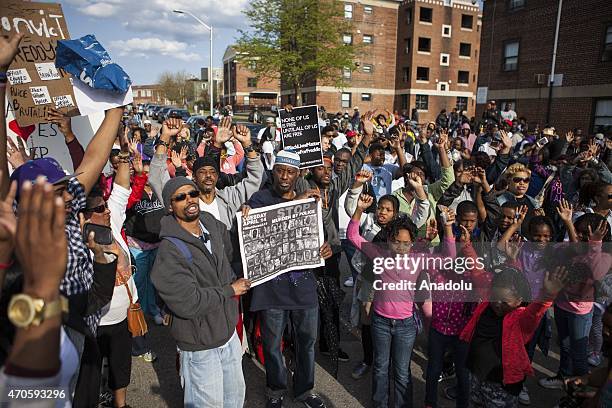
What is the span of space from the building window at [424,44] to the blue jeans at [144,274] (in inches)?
1706

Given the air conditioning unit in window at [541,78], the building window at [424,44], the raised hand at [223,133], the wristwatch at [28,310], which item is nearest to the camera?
the wristwatch at [28,310]

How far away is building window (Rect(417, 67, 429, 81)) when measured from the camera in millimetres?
42656

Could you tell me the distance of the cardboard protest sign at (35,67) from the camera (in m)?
3.49

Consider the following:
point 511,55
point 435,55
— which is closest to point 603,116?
point 511,55

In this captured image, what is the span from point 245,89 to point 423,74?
3517 cm

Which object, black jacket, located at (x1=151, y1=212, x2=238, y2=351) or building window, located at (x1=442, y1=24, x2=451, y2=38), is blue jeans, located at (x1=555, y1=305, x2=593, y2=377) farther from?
building window, located at (x1=442, y1=24, x2=451, y2=38)

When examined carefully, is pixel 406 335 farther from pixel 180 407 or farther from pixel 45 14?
pixel 45 14

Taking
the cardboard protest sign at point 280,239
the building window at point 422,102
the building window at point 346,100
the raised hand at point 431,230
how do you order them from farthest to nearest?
the building window at point 346,100, the building window at point 422,102, the raised hand at point 431,230, the cardboard protest sign at point 280,239

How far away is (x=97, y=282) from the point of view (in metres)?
2.42

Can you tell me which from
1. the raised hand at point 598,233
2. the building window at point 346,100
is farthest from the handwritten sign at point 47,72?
the building window at point 346,100

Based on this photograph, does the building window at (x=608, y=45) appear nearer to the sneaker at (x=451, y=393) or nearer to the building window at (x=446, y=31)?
the sneaker at (x=451, y=393)

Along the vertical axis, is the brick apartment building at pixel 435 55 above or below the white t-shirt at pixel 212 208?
above

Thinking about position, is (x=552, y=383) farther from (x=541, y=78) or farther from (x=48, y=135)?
(x=541, y=78)

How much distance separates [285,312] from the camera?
3602mm
